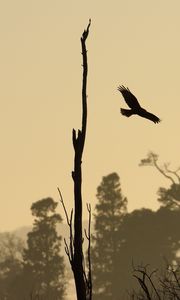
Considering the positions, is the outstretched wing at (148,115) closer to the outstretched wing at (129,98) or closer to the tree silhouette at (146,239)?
the outstretched wing at (129,98)

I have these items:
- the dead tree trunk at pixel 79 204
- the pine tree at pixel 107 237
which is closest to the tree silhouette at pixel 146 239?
the pine tree at pixel 107 237

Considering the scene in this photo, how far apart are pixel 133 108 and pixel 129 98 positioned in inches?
6.2

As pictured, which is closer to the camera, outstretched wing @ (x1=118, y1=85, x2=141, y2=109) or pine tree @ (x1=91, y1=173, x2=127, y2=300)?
outstretched wing @ (x1=118, y1=85, x2=141, y2=109)

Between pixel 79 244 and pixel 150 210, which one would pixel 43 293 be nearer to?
pixel 150 210

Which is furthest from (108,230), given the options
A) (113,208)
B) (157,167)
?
(157,167)

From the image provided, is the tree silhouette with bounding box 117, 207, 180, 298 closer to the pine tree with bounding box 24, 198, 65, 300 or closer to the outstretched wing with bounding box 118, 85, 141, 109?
the pine tree with bounding box 24, 198, 65, 300

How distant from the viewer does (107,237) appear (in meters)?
93.2

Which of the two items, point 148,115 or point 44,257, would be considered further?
point 44,257

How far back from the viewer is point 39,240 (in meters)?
95.4

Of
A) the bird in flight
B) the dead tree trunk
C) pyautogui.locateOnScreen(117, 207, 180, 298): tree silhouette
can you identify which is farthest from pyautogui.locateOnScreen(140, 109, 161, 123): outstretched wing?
pyautogui.locateOnScreen(117, 207, 180, 298): tree silhouette

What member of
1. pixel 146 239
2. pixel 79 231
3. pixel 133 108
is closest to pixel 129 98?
pixel 133 108

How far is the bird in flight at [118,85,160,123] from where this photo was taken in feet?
25.0

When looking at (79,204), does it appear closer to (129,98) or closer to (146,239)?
(129,98)

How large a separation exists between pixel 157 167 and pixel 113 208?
19.0 metres
